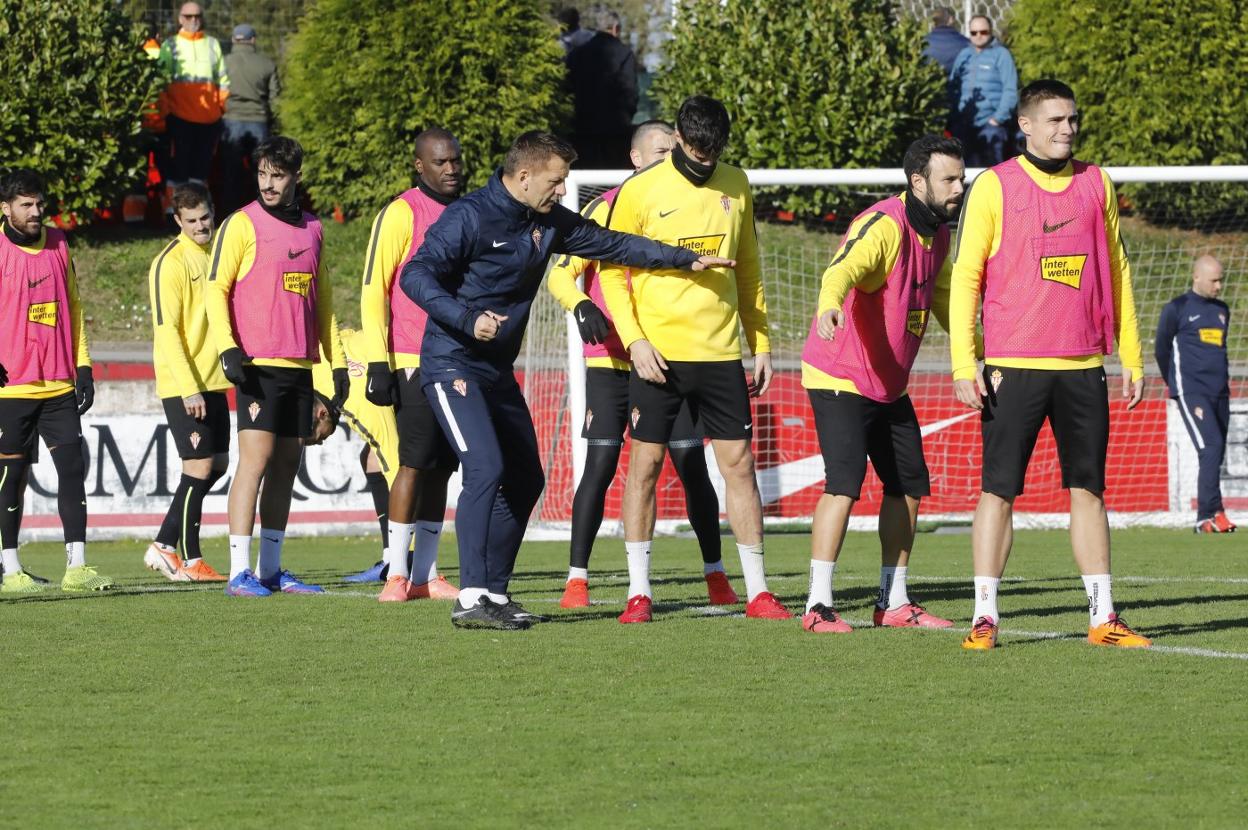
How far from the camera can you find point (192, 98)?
18625mm

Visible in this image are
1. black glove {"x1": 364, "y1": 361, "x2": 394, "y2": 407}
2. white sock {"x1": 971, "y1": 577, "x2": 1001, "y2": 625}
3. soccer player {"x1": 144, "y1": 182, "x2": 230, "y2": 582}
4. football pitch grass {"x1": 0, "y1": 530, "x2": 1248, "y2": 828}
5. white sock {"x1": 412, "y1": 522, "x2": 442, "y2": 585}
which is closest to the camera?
football pitch grass {"x1": 0, "y1": 530, "x2": 1248, "y2": 828}

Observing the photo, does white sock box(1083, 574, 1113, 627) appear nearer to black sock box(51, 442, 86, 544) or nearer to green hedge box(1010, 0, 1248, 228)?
black sock box(51, 442, 86, 544)

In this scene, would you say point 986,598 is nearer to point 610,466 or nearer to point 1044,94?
point 1044,94

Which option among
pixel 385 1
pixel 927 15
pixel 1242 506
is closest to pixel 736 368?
pixel 1242 506

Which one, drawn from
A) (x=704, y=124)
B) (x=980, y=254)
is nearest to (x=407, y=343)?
(x=704, y=124)

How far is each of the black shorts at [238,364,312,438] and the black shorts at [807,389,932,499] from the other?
3034 millimetres

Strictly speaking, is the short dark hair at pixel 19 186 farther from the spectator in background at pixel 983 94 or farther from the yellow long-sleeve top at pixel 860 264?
the spectator in background at pixel 983 94

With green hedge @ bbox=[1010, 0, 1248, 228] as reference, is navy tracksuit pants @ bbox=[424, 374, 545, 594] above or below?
below

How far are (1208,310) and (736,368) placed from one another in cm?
818

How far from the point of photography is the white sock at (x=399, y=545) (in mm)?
9031

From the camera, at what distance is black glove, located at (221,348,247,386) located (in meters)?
9.12

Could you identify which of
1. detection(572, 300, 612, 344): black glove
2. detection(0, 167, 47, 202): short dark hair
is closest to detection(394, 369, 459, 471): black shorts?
detection(572, 300, 612, 344): black glove

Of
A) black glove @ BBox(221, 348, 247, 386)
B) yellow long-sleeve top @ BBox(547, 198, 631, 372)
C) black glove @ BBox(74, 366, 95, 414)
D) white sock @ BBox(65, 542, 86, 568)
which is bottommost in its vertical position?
white sock @ BBox(65, 542, 86, 568)

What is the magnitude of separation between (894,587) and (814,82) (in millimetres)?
12037
